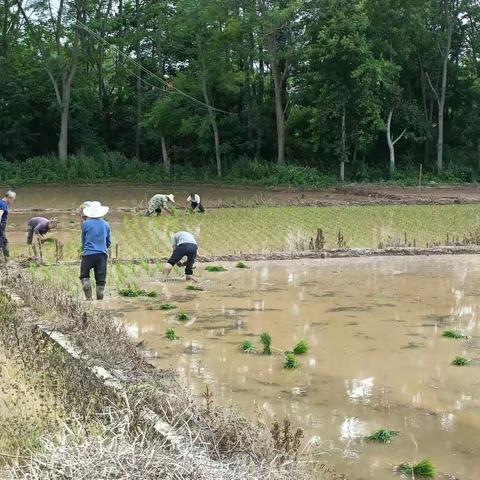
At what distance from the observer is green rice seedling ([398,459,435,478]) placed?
178 inches

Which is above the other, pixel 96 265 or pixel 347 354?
pixel 96 265

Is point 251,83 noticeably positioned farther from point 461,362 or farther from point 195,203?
point 461,362

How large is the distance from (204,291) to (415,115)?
92.9ft

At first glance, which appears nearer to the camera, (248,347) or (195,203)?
(248,347)

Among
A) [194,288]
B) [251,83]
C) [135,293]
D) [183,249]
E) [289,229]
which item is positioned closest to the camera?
[135,293]

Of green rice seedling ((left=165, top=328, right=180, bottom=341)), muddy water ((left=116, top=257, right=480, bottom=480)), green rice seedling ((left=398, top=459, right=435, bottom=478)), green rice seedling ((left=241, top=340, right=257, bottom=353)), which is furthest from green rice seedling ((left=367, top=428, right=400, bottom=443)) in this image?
green rice seedling ((left=165, top=328, right=180, bottom=341))

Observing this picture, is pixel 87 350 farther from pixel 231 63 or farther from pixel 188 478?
pixel 231 63

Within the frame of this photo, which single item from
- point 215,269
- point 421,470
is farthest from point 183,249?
point 421,470

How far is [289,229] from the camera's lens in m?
18.7

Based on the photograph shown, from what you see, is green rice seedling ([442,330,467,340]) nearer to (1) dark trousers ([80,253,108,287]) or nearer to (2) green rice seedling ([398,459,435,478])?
(2) green rice seedling ([398,459,435,478])

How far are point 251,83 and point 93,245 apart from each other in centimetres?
3119

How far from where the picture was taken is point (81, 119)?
4019 cm

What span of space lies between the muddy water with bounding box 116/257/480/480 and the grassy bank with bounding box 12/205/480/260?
318 centimetres

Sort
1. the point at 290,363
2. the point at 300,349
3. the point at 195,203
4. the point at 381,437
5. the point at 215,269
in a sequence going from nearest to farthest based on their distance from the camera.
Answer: the point at 381,437
the point at 290,363
the point at 300,349
the point at 215,269
the point at 195,203
